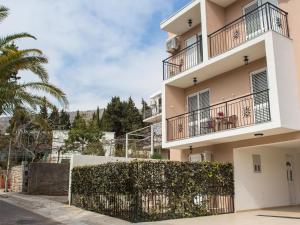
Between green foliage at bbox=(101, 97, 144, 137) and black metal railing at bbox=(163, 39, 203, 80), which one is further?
green foliage at bbox=(101, 97, 144, 137)

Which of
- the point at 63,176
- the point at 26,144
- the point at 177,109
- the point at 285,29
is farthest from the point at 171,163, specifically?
the point at 26,144

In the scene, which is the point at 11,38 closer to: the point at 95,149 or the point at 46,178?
the point at 46,178

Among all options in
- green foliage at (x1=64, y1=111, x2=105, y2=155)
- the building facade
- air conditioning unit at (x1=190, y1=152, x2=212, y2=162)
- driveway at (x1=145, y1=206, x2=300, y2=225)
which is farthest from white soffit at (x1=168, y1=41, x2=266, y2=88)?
green foliage at (x1=64, y1=111, x2=105, y2=155)

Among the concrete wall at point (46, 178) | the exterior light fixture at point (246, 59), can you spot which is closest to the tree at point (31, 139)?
the concrete wall at point (46, 178)

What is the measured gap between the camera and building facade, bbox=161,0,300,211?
14156 millimetres

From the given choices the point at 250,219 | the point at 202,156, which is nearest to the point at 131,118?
the point at 202,156

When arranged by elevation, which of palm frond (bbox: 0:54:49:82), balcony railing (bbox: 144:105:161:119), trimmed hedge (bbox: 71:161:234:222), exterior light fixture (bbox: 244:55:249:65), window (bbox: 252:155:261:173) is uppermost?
balcony railing (bbox: 144:105:161:119)

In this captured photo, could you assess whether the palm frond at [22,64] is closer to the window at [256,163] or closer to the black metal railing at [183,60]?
the black metal railing at [183,60]

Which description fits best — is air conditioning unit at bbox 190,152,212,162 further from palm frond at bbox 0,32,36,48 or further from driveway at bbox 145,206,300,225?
palm frond at bbox 0,32,36,48

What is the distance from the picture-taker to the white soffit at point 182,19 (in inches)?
744

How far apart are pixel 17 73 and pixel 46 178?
34.5 feet

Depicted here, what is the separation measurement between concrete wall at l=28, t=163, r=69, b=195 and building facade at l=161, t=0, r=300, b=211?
335 inches

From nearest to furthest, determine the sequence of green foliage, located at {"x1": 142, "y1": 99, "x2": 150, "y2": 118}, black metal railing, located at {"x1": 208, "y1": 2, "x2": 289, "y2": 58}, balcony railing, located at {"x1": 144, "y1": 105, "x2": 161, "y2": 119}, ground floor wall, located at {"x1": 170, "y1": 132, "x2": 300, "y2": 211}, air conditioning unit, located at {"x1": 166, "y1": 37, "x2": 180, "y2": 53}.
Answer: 1. black metal railing, located at {"x1": 208, "y1": 2, "x2": 289, "y2": 58}
2. ground floor wall, located at {"x1": 170, "y1": 132, "x2": 300, "y2": 211}
3. air conditioning unit, located at {"x1": 166, "y1": 37, "x2": 180, "y2": 53}
4. balcony railing, located at {"x1": 144, "y1": 105, "x2": 161, "y2": 119}
5. green foliage, located at {"x1": 142, "y1": 99, "x2": 150, "y2": 118}

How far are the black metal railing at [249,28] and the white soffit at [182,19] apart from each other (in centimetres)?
218
